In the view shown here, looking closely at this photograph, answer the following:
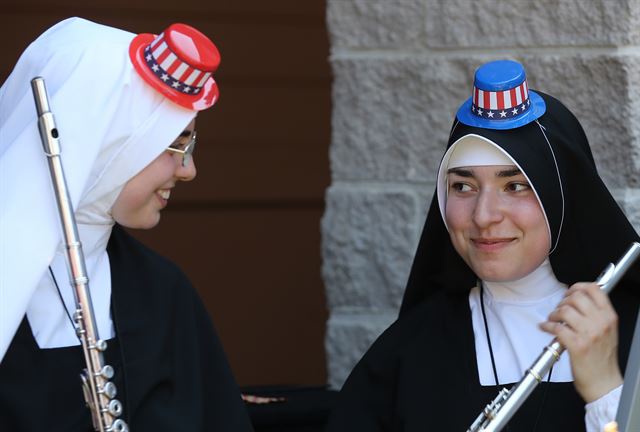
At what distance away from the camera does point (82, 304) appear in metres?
3.03

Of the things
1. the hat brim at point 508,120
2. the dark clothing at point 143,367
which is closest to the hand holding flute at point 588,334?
the hat brim at point 508,120

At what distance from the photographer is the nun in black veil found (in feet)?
11.1

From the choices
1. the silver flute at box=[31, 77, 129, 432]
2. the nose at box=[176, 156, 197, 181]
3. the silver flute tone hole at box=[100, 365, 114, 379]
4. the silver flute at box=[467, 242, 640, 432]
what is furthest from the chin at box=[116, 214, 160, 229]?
the silver flute at box=[467, 242, 640, 432]

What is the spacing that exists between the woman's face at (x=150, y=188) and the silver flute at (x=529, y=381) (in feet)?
2.95

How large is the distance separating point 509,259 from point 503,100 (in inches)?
15.5

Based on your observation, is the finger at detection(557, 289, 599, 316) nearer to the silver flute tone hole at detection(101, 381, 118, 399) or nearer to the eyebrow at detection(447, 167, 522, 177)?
the eyebrow at detection(447, 167, 522, 177)

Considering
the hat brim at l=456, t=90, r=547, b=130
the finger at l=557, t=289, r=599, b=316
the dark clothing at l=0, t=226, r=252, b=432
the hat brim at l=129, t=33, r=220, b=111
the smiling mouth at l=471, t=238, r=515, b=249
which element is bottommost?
the dark clothing at l=0, t=226, r=252, b=432

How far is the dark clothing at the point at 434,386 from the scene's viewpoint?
339 cm

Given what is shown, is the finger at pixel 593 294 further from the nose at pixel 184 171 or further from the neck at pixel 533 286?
the nose at pixel 184 171


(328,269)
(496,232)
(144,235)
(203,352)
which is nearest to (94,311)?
(203,352)

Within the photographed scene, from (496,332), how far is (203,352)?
0.76 m

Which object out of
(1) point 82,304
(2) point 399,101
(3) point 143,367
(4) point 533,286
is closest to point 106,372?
(1) point 82,304

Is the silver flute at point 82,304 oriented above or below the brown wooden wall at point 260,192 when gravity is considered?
above

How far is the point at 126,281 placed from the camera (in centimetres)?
343
